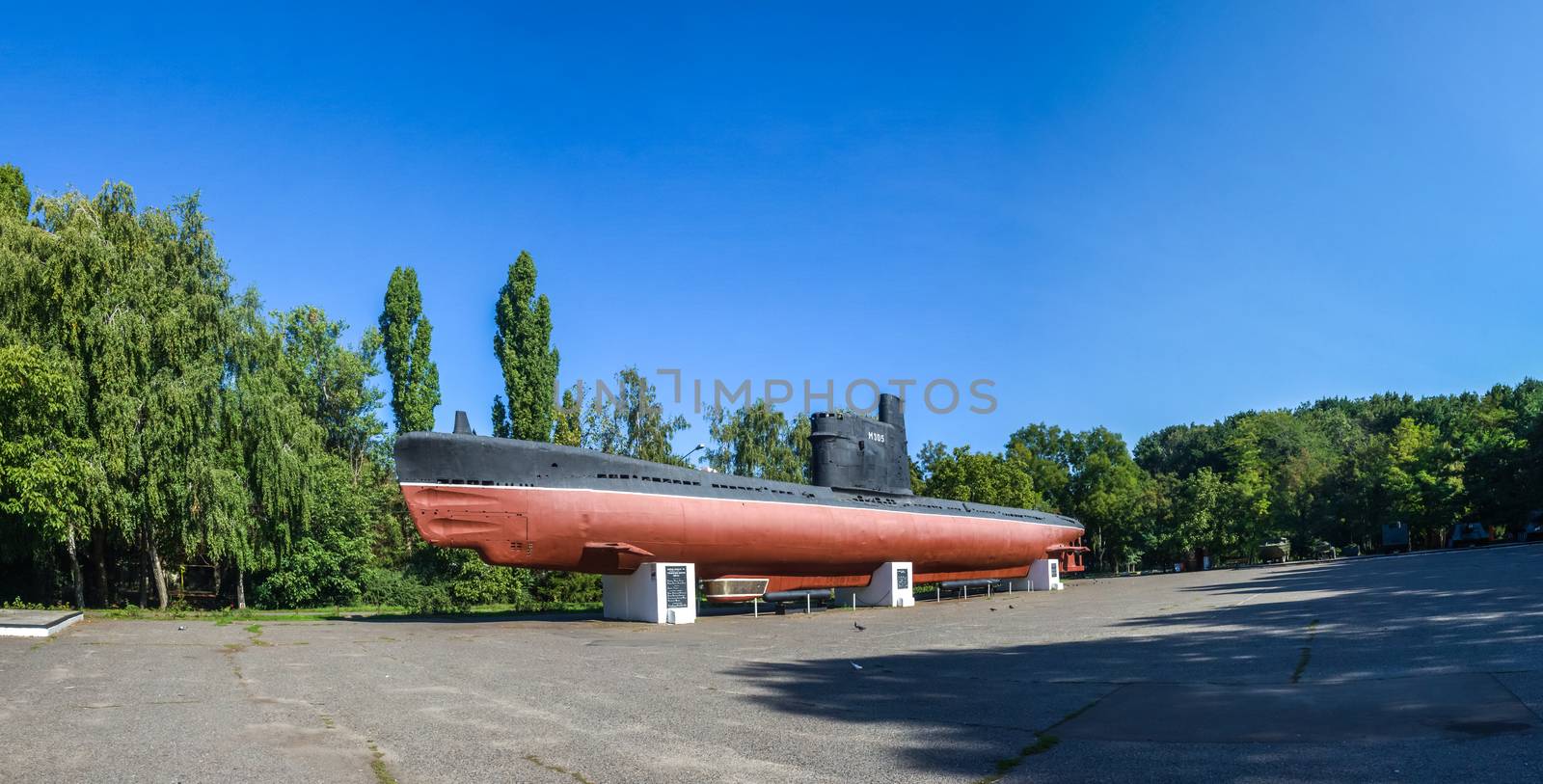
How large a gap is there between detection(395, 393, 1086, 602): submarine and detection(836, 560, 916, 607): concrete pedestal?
0.34 m

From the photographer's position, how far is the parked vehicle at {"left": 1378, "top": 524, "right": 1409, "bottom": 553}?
200 ft

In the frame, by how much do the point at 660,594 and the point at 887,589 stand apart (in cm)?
931

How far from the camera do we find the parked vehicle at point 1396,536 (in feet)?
200

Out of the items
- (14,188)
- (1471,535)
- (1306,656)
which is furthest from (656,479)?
(1471,535)

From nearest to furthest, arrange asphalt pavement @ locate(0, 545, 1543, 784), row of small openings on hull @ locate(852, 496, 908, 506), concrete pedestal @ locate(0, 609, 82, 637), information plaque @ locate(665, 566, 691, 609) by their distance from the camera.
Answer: asphalt pavement @ locate(0, 545, 1543, 784) → concrete pedestal @ locate(0, 609, 82, 637) → information plaque @ locate(665, 566, 691, 609) → row of small openings on hull @ locate(852, 496, 908, 506)

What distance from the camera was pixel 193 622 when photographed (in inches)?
806

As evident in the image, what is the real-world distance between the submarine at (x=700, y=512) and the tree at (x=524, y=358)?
17348 millimetres

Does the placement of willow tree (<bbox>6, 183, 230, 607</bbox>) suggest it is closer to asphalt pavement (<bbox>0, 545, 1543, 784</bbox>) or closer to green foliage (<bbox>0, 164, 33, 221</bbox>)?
green foliage (<bbox>0, 164, 33, 221</bbox>)

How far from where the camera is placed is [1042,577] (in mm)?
38719

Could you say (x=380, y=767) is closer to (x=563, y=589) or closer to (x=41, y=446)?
(x=41, y=446)

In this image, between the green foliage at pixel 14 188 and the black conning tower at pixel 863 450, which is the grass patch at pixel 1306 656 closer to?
the black conning tower at pixel 863 450

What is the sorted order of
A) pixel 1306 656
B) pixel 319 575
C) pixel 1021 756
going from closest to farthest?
pixel 1021 756 < pixel 1306 656 < pixel 319 575

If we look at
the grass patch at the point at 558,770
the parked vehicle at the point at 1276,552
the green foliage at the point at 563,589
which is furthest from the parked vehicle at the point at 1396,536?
the grass patch at the point at 558,770

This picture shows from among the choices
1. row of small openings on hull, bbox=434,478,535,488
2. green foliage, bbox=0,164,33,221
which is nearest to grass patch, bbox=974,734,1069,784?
row of small openings on hull, bbox=434,478,535,488
